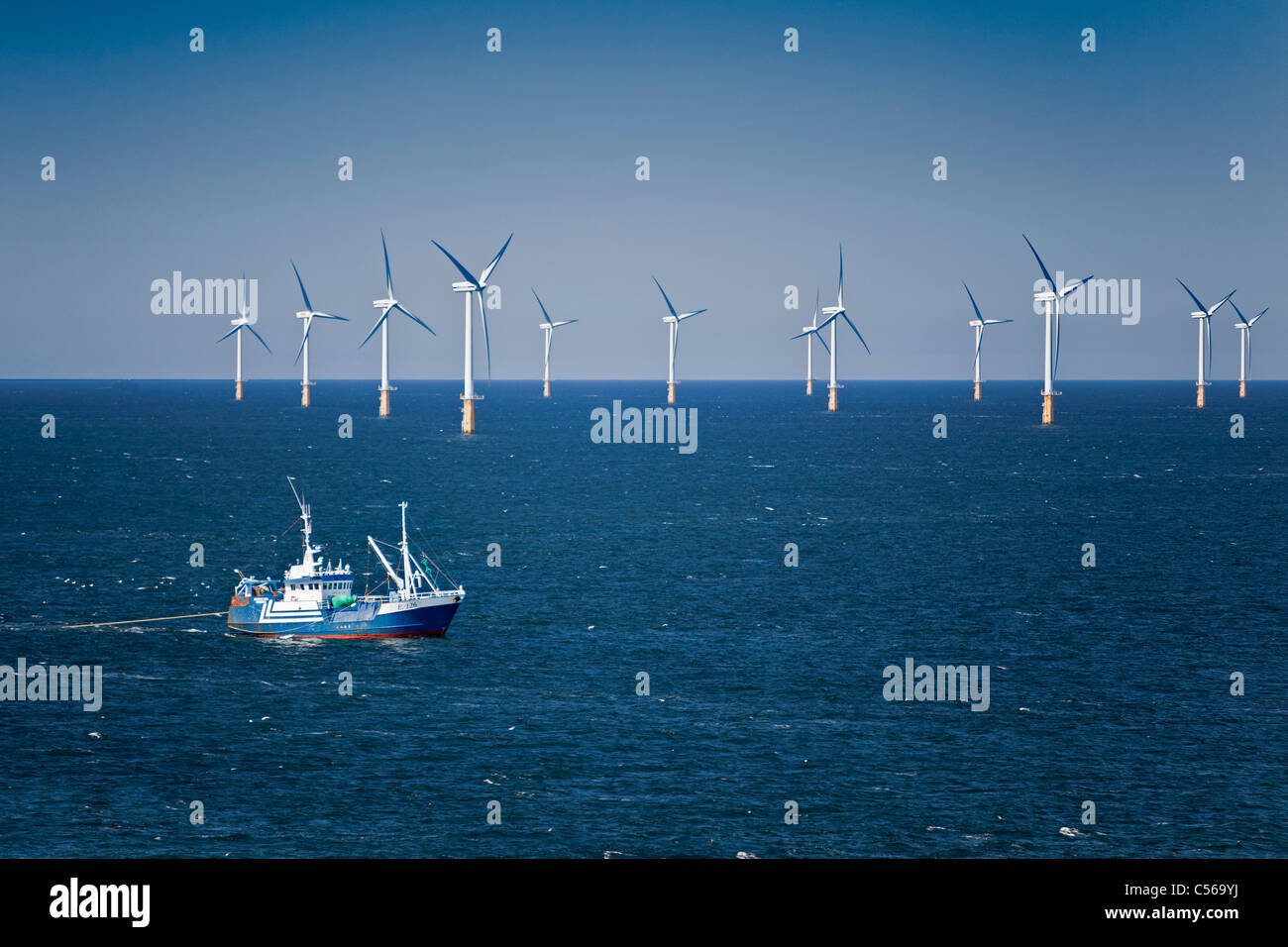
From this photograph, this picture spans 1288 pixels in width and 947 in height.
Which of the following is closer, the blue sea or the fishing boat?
the blue sea

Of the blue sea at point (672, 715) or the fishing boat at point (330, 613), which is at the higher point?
the fishing boat at point (330, 613)

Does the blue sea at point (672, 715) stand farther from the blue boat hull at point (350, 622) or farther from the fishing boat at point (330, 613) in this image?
the fishing boat at point (330, 613)

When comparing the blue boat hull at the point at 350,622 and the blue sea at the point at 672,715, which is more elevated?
the blue boat hull at the point at 350,622

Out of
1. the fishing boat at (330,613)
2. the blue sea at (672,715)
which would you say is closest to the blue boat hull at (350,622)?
the fishing boat at (330,613)

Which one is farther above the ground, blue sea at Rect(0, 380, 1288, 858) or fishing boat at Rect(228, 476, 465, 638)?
fishing boat at Rect(228, 476, 465, 638)

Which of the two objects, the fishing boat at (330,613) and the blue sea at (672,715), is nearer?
the blue sea at (672,715)

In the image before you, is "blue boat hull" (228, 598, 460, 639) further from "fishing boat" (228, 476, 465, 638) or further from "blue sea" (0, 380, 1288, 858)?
"blue sea" (0, 380, 1288, 858)

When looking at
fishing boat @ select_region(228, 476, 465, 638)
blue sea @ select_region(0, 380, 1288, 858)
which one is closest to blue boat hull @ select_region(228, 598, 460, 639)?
fishing boat @ select_region(228, 476, 465, 638)

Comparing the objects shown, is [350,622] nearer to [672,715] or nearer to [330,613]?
[330,613]

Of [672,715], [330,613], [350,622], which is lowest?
[672,715]

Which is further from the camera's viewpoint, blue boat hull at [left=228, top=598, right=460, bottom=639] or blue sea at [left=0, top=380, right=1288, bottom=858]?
blue boat hull at [left=228, top=598, right=460, bottom=639]

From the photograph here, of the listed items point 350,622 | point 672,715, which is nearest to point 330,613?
point 350,622

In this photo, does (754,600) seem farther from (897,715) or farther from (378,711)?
(378,711)
